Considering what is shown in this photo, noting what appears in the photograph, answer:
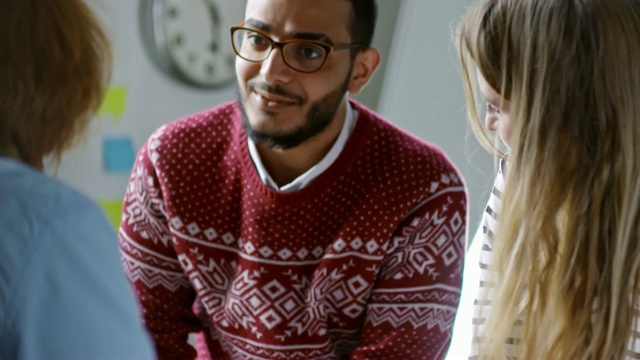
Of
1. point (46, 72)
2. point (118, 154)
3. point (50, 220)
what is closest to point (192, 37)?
point (118, 154)

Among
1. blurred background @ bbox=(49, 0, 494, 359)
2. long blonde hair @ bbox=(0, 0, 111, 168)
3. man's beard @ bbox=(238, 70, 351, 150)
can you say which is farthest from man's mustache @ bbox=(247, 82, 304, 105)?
blurred background @ bbox=(49, 0, 494, 359)

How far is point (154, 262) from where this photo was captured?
1.49 meters

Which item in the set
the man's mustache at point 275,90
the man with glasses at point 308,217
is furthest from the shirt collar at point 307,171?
the man's mustache at point 275,90

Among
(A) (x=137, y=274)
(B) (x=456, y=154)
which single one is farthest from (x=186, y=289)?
(B) (x=456, y=154)

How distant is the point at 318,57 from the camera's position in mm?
1402

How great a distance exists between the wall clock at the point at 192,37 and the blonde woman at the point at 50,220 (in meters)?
1.52

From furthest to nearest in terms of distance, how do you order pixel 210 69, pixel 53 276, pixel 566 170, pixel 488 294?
pixel 210 69, pixel 488 294, pixel 566 170, pixel 53 276

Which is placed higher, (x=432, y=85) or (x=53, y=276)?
(x=432, y=85)

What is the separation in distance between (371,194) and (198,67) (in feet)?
3.97

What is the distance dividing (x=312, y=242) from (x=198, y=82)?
1187 millimetres

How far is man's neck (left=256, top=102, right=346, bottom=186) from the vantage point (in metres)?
1.46

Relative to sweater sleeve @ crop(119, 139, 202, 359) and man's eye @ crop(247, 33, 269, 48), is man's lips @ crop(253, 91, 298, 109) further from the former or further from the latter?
sweater sleeve @ crop(119, 139, 202, 359)

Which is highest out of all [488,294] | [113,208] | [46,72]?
[46,72]

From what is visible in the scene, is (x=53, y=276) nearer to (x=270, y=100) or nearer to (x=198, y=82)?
(x=270, y=100)
